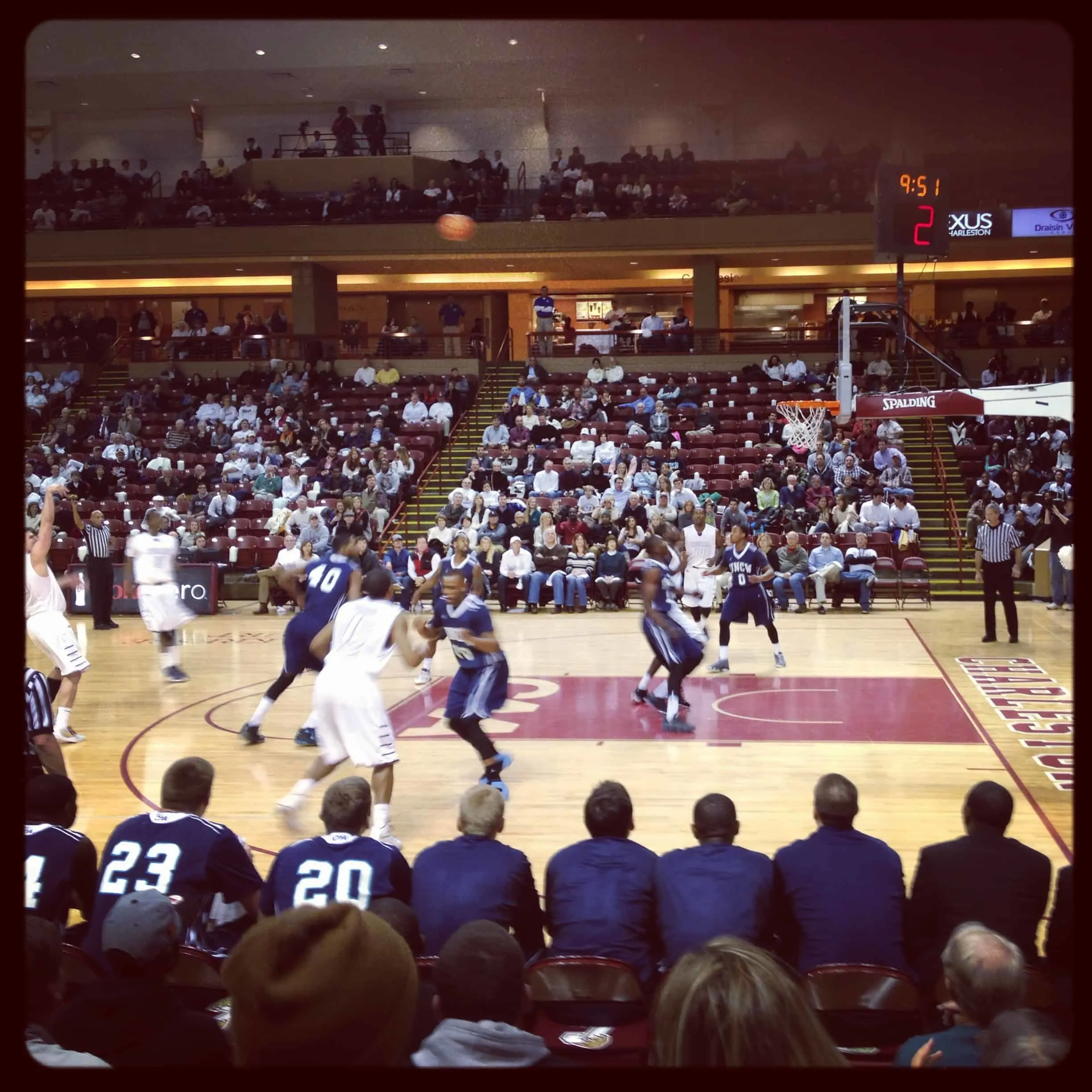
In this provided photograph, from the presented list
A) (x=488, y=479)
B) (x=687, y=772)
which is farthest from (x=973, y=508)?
(x=687, y=772)

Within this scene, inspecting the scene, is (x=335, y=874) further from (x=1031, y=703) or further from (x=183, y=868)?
(x=1031, y=703)

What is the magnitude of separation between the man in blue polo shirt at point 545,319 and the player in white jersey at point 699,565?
10.2 meters

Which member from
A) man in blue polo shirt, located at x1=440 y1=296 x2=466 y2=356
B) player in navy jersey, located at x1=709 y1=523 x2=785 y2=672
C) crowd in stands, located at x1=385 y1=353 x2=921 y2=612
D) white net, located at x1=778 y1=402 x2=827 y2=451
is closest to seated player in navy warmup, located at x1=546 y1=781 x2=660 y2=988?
player in navy jersey, located at x1=709 y1=523 x2=785 y2=672

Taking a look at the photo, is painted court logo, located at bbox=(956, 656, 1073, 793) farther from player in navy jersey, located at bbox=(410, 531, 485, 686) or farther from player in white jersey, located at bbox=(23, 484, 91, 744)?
player in white jersey, located at bbox=(23, 484, 91, 744)

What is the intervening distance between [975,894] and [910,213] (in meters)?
8.95

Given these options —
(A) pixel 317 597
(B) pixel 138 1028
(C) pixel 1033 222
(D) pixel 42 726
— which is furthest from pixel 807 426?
(B) pixel 138 1028

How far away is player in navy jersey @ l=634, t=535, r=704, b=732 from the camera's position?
9.12 metres

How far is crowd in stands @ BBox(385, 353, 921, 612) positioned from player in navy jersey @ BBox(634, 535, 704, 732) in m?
5.59

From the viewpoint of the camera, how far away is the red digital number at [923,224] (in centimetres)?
1139

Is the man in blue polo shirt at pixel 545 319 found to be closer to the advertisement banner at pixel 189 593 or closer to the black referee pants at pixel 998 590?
the advertisement banner at pixel 189 593

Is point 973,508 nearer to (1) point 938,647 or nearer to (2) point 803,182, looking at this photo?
(1) point 938,647

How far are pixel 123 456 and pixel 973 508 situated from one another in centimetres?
1511

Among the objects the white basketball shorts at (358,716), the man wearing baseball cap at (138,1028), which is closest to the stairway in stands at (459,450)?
the white basketball shorts at (358,716)

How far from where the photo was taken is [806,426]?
65.8ft
